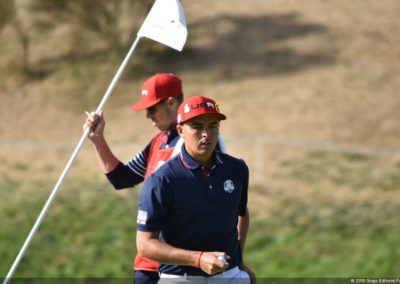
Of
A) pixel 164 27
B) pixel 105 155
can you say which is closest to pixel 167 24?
pixel 164 27

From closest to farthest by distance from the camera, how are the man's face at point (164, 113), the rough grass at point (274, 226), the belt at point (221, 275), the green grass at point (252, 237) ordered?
the belt at point (221, 275) < the man's face at point (164, 113) < the green grass at point (252, 237) < the rough grass at point (274, 226)

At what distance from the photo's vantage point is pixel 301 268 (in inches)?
454

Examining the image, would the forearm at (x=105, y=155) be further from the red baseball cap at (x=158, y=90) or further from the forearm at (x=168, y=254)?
the forearm at (x=168, y=254)

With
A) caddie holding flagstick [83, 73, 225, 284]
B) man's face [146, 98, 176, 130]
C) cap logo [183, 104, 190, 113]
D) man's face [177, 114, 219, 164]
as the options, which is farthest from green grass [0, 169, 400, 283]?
cap logo [183, 104, 190, 113]

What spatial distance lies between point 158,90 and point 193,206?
1372 millimetres

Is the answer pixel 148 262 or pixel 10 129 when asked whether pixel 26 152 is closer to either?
pixel 10 129

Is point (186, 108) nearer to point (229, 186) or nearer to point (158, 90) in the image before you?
point (229, 186)

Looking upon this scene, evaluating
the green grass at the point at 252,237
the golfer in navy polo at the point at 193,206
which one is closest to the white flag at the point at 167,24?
the golfer in navy polo at the point at 193,206

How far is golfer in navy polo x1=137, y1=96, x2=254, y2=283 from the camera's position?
4.75 meters

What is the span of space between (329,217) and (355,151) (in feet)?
8.56

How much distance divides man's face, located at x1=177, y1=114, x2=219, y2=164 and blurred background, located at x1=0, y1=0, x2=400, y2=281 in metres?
6.67

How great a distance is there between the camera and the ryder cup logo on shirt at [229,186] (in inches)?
195

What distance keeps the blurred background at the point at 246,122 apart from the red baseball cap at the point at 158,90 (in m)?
5.92

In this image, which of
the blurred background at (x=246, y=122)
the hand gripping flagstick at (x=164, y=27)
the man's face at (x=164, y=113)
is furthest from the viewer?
the blurred background at (x=246, y=122)
